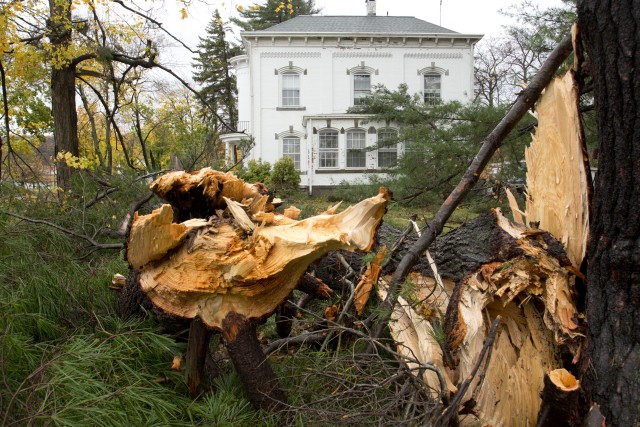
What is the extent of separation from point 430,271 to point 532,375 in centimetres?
92

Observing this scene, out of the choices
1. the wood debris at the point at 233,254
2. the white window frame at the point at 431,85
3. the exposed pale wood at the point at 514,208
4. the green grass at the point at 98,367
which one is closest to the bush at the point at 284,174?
the white window frame at the point at 431,85

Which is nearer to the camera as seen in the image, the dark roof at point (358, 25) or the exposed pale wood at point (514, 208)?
the exposed pale wood at point (514, 208)

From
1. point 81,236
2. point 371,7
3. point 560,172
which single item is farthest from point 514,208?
point 371,7

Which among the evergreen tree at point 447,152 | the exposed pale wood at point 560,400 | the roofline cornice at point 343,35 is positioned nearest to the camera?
the exposed pale wood at point 560,400

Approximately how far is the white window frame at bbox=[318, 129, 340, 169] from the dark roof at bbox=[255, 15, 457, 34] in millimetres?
4291

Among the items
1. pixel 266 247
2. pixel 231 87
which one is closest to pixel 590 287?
pixel 266 247

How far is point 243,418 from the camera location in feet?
9.71

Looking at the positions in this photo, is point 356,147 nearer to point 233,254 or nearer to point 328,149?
point 328,149

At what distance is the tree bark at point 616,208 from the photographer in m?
2.39

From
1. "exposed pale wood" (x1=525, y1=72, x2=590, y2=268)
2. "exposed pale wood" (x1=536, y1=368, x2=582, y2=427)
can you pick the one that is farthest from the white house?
"exposed pale wood" (x1=536, y1=368, x2=582, y2=427)

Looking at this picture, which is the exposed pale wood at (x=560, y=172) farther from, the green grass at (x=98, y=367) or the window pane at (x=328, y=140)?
the window pane at (x=328, y=140)

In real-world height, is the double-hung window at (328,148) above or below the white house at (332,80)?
below

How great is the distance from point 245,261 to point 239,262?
0.04 metres

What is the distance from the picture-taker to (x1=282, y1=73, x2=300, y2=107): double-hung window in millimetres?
23312
